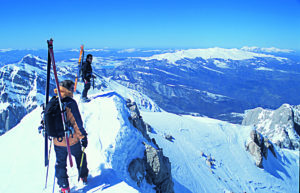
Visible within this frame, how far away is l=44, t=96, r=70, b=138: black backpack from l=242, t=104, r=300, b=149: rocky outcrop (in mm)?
70070

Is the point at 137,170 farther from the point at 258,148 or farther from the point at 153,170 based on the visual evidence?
the point at 258,148

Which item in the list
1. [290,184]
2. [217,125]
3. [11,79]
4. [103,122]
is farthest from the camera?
[11,79]

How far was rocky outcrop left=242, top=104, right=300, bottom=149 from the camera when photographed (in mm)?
64625

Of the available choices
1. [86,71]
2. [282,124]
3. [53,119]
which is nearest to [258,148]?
[86,71]

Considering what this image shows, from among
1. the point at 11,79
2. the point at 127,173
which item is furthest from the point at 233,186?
the point at 11,79

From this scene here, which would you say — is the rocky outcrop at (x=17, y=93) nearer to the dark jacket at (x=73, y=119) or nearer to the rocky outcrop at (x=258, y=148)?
the rocky outcrop at (x=258, y=148)

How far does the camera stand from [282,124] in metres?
76.1

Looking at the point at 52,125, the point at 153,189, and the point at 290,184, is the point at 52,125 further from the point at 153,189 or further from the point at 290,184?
→ the point at 290,184

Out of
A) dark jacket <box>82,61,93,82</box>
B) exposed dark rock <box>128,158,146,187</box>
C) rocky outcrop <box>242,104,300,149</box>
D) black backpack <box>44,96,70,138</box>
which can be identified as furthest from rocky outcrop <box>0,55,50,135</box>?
black backpack <box>44,96,70,138</box>

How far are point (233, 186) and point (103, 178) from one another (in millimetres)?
19723

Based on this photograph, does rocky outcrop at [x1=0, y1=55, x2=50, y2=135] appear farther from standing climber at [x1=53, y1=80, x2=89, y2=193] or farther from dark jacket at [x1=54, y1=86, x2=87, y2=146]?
dark jacket at [x1=54, y1=86, x2=87, y2=146]

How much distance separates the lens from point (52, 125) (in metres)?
4.85

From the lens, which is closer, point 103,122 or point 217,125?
point 103,122

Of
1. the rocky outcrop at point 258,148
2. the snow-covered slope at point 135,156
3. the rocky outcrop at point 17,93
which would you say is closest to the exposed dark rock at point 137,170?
the snow-covered slope at point 135,156
